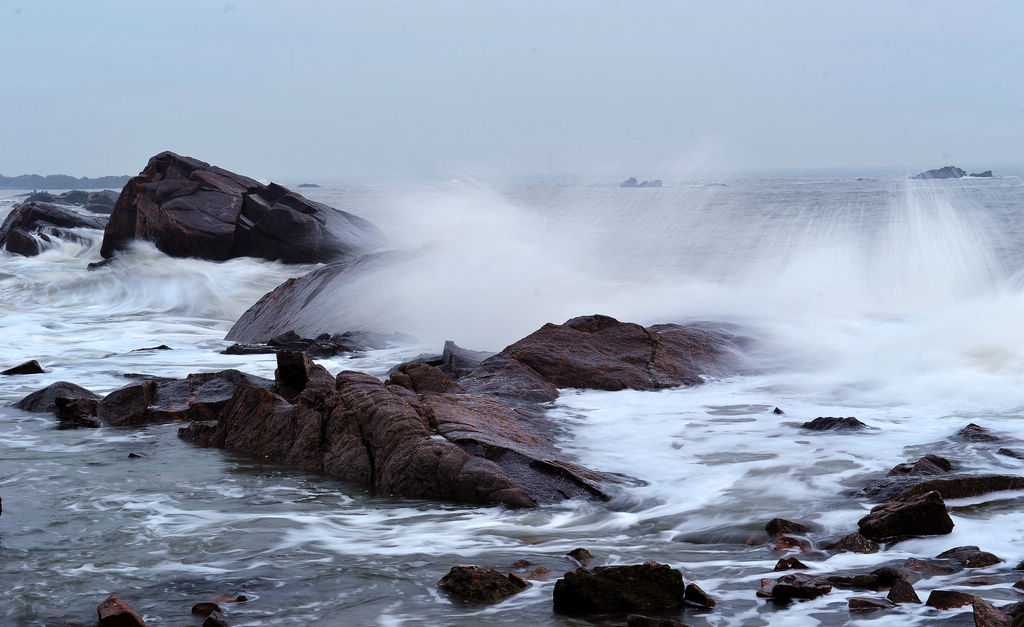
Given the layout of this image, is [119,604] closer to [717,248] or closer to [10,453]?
[10,453]

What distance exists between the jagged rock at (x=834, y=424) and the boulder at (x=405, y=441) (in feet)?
6.34

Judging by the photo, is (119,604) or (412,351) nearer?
(119,604)

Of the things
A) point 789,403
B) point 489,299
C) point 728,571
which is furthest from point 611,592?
point 489,299

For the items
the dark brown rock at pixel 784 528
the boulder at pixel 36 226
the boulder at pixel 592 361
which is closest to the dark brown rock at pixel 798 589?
the dark brown rock at pixel 784 528

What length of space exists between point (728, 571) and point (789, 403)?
4.34m

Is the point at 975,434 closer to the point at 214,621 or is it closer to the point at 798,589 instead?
the point at 798,589

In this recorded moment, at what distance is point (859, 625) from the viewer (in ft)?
12.5

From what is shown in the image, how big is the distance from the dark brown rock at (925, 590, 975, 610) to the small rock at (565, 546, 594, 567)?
152 cm

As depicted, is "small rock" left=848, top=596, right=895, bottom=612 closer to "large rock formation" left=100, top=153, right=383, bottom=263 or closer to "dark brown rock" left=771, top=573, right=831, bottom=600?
"dark brown rock" left=771, top=573, right=831, bottom=600

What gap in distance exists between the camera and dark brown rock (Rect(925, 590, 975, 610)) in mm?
3848

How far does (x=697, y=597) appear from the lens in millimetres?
4117

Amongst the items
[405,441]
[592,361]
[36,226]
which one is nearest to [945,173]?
[36,226]

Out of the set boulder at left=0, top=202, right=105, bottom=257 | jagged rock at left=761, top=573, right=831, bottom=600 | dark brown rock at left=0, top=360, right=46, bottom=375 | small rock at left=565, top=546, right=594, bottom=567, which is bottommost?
dark brown rock at left=0, top=360, right=46, bottom=375

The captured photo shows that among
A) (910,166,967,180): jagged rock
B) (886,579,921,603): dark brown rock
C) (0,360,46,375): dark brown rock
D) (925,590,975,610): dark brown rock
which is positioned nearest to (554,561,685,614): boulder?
(886,579,921,603): dark brown rock
